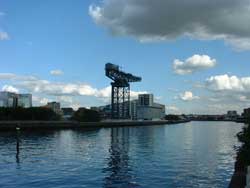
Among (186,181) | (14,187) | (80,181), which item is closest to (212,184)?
(186,181)

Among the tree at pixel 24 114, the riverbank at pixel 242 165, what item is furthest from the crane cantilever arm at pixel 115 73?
the riverbank at pixel 242 165

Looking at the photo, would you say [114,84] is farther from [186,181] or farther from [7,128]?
[186,181]

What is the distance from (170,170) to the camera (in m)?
41.5

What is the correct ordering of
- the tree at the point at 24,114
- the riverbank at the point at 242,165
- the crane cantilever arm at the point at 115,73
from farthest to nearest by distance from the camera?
the crane cantilever arm at the point at 115,73
the tree at the point at 24,114
the riverbank at the point at 242,165

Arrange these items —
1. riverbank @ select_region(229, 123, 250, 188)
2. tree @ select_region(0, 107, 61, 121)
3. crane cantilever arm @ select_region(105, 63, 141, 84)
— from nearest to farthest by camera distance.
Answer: riverbank @ select_region(229, 123, 250, 188) < tree @ select_region(0, 107, 61, 121) < crane cantilever arm @ select_region(105, 63, 141, 84)

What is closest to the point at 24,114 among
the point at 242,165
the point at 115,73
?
the point at 115,73

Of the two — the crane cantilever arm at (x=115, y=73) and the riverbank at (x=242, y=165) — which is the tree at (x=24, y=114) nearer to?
the crane cantilever arm at (x=115, y=73)

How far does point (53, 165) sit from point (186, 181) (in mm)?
15336

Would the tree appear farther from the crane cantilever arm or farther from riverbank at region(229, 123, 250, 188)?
riverbank at region(229, 123, 250, 188)

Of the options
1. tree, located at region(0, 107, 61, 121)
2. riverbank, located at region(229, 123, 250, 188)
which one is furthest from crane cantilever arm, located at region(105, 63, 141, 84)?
Result: riverbank, located at region(229, 123, 250, 188)

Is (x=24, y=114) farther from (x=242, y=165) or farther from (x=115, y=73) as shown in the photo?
(x=242, y=165)

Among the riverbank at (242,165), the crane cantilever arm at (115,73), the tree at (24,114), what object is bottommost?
the riverbank at (242,165)

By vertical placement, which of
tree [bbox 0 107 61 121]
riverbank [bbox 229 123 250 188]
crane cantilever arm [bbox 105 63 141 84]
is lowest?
riverbank [bbox 229 123 250 188]

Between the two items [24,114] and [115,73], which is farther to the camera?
[115,73]
